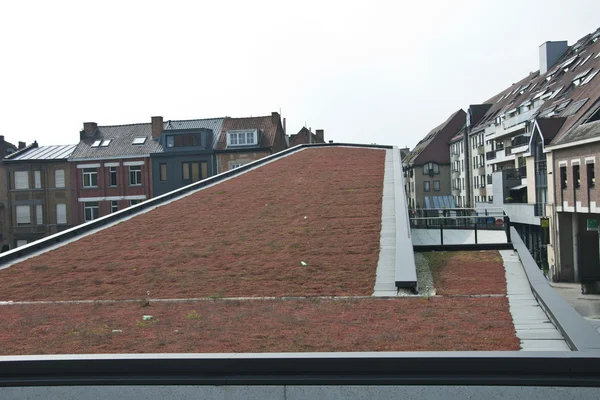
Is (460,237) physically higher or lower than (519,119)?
lower

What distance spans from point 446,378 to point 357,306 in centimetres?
468

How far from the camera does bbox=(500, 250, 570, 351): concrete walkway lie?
6.77 metres

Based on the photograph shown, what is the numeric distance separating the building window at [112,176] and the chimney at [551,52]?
4113cm

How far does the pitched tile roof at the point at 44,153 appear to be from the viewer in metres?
53.8

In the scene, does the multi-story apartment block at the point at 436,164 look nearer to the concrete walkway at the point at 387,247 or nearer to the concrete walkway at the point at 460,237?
the concrete walkway at the point at 387,247

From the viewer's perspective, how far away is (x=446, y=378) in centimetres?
505

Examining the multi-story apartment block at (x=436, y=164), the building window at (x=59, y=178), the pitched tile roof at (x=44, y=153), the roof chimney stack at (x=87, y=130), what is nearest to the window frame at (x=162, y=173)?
the roof chimney stack at (x=87, y=130)

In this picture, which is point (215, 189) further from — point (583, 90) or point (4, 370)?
point (583, 90)

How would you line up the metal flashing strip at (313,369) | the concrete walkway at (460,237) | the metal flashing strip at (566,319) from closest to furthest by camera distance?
the metal flashing strip at (313,369) < the metal flashing strip at (566,319) < the concrete walkway at (460,237)

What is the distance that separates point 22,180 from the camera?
53625 mm

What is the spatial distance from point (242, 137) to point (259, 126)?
2.24m

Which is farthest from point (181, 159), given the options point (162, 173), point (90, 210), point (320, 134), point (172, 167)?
point (320, 134)

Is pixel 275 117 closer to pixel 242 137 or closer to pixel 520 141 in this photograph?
pixel 242 137

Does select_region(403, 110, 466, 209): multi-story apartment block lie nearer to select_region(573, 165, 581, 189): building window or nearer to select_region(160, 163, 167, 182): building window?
select_region(160, 163, 167, 182): building window
